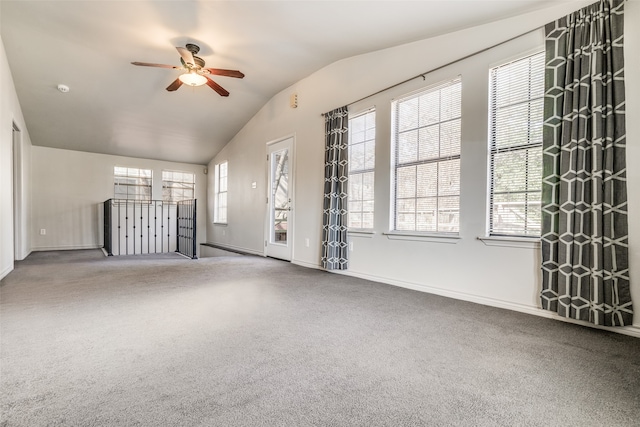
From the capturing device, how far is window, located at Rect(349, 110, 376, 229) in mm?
3957

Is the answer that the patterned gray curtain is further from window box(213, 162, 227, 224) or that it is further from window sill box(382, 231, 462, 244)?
window box(213, 162, 227, 224)

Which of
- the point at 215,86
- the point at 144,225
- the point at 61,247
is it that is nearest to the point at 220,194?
the point at 144,225

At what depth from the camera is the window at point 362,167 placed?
13.0ft

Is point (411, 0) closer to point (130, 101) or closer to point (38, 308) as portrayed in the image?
point (38, 308)

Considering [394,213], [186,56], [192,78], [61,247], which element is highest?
[186,56]

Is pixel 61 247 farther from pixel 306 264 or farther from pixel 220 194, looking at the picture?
pixel 306 264

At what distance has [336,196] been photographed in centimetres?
423

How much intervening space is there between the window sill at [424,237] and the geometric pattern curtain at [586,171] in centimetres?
77

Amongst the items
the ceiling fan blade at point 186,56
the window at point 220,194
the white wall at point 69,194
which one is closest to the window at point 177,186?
the white wall at point 69,194

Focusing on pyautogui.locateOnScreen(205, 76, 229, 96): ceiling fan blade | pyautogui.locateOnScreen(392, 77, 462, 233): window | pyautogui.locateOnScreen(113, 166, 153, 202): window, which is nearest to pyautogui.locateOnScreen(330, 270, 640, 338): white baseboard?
pyautogui.locateOnScreen(392, 77, 462, 233): window

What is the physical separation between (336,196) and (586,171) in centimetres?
263

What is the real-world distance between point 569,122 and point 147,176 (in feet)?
27.1

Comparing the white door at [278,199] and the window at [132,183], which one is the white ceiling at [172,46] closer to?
the white door at [278,199]

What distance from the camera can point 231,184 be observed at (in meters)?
7.06
